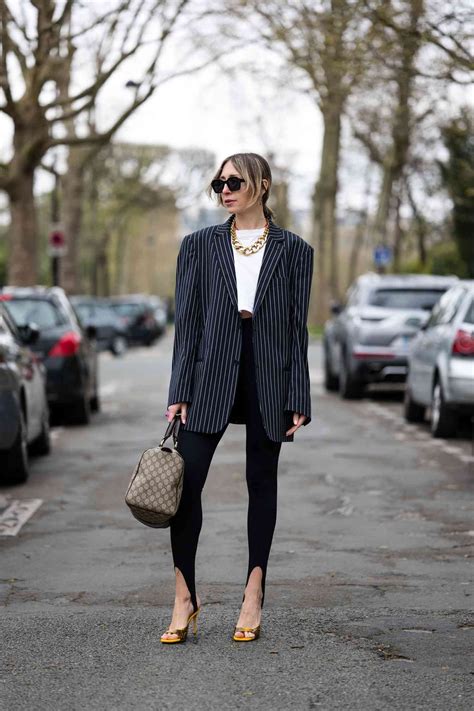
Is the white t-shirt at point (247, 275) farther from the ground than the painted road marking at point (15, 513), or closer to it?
farther from the ground

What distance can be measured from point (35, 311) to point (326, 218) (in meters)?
33.3

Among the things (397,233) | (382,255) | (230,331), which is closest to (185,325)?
(230,331)

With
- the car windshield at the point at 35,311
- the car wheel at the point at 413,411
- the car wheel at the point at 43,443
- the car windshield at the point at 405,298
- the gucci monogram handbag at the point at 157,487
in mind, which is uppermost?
the gucci monogram handbag at the point at 157,487

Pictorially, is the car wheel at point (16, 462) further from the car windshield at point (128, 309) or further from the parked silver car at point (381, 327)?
the car windshield at point (128, 309)

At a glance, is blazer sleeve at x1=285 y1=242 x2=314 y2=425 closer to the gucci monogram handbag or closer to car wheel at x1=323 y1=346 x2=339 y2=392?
the gucci monogram handbag

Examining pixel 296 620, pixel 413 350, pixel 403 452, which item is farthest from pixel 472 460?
pixel 296 620

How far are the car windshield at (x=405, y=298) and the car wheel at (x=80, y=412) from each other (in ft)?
16.6

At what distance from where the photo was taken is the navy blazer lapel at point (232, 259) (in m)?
5.70

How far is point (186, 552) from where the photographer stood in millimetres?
5719

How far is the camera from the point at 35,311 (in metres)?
16.3

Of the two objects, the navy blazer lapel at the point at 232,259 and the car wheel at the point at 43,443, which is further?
the car wheel at the point at 43,443

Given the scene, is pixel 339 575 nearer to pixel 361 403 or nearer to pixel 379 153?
pixel 361 403

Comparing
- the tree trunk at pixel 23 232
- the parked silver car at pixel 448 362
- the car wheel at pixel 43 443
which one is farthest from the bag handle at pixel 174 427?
the tree trunk at pixel 23 232

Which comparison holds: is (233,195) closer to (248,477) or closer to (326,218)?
(248,477)
